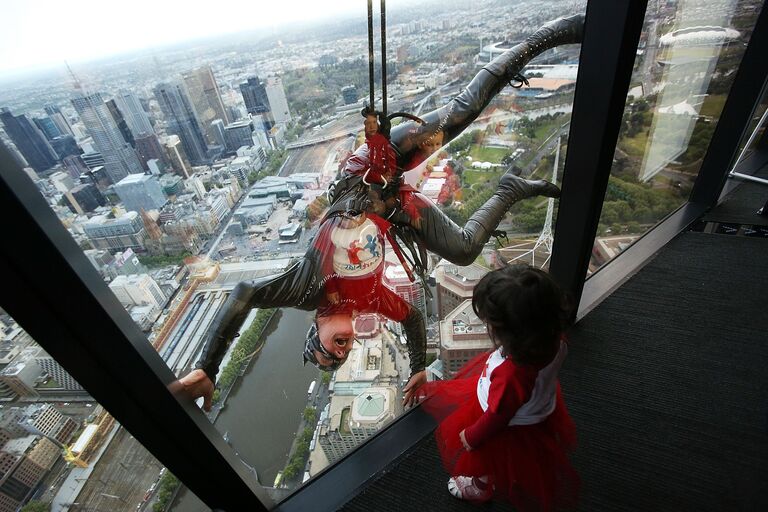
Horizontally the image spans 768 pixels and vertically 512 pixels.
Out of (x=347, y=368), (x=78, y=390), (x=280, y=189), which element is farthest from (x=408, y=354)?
(x=78, y=390)

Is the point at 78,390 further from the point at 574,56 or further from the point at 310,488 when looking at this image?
the point at 574,56

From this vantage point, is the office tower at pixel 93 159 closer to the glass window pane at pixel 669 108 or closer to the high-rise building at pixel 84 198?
the high-rise building at pixel 84 198

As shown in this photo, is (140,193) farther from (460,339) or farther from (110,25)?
(460,339)

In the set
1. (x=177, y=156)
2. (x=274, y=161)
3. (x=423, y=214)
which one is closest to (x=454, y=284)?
(x=423, y=214)

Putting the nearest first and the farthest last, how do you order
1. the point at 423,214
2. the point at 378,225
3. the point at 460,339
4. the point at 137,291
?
the point at 137,291 < the point at 378,225 < the point at 423,214 < the point at 460,339

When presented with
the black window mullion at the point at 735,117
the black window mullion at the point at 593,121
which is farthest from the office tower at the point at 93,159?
the black window mullion at the point at 735,117
